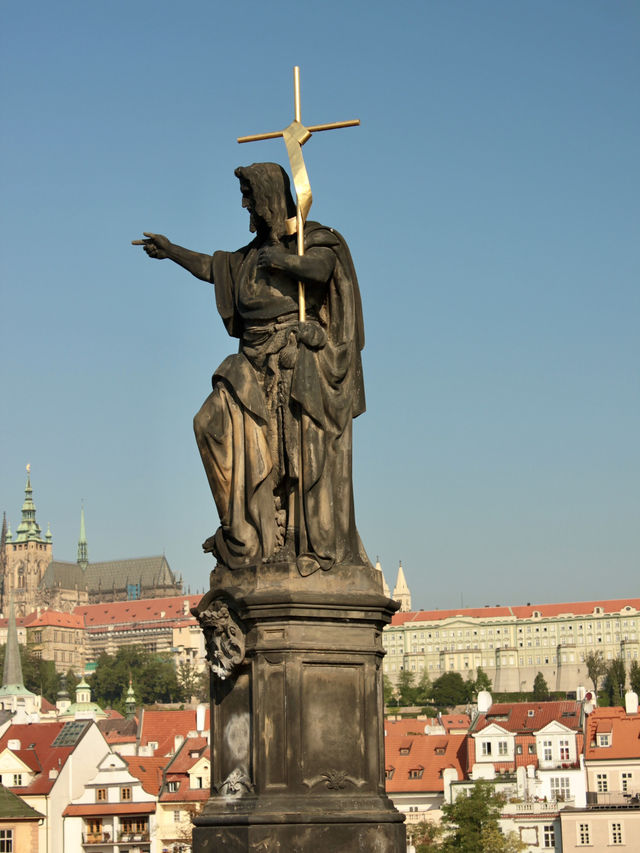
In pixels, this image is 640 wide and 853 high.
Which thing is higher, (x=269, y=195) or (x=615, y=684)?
(x=615, y=684)

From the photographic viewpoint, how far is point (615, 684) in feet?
543

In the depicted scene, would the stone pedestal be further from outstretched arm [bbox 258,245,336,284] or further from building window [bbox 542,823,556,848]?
building window [bbox 542,823,556,848]

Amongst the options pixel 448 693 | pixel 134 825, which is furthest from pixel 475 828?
pixel 448 693

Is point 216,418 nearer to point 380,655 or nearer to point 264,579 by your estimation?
point 264,579

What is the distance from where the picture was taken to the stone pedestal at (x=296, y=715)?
7402 millimetres

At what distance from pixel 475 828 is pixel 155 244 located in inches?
1887

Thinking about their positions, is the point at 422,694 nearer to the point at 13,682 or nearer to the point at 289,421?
the point at 13,682

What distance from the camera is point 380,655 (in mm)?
7992

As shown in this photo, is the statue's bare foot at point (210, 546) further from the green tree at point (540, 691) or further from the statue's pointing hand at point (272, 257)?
the green tree at point (540, 691)

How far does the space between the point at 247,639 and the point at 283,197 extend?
2304mm

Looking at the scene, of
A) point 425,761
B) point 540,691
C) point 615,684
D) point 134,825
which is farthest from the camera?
point 540,691

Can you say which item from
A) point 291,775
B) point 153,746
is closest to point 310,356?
point 291,775

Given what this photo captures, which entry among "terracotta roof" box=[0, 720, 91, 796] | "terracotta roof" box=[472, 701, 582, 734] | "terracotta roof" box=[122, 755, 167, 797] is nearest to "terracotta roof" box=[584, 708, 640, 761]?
"terracotta roof" box=[472, 701, 582, 734]

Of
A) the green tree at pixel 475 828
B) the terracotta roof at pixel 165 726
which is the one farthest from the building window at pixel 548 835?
the terracotta roof at pixel 165 726
